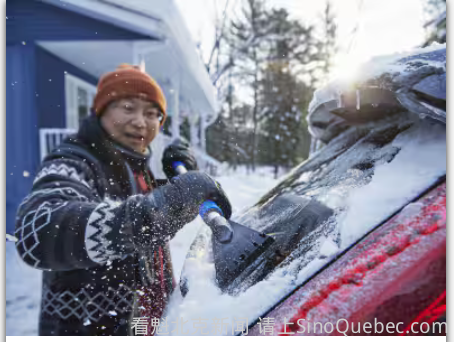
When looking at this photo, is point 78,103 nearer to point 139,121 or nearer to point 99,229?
point 139,121

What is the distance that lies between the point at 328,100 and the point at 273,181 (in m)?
0.43

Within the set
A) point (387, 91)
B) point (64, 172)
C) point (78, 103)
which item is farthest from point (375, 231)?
point (78, 103)

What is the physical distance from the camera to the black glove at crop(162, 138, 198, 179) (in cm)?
110

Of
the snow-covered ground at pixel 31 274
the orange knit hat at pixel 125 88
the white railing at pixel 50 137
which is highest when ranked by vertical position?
the orange knit hat at pixel 125 88

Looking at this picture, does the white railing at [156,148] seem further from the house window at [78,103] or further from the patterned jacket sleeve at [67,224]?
the patterned jacket sleeve at [67,224]

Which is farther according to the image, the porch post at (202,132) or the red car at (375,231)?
the porch post at (202,132)

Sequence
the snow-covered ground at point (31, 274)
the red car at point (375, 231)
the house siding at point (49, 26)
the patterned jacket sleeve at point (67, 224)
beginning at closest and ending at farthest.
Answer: the red car at point (375, 231) < the patterned jacket sleeve at point (67, 224) < the snow-covered ground at point (31, 274) < the house siding at point (49, 26)

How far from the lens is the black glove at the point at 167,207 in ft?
2.84

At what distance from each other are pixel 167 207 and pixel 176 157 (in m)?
0.27

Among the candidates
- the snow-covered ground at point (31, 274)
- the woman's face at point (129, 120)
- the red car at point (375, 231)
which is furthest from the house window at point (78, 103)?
the red car at point (375, 231)

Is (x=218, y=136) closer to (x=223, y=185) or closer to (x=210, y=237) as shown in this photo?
(x=223, y=185)

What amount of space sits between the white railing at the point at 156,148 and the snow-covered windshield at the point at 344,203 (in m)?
0.27

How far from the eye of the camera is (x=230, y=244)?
952 mm

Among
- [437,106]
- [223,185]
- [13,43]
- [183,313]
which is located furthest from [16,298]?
[437,106]
